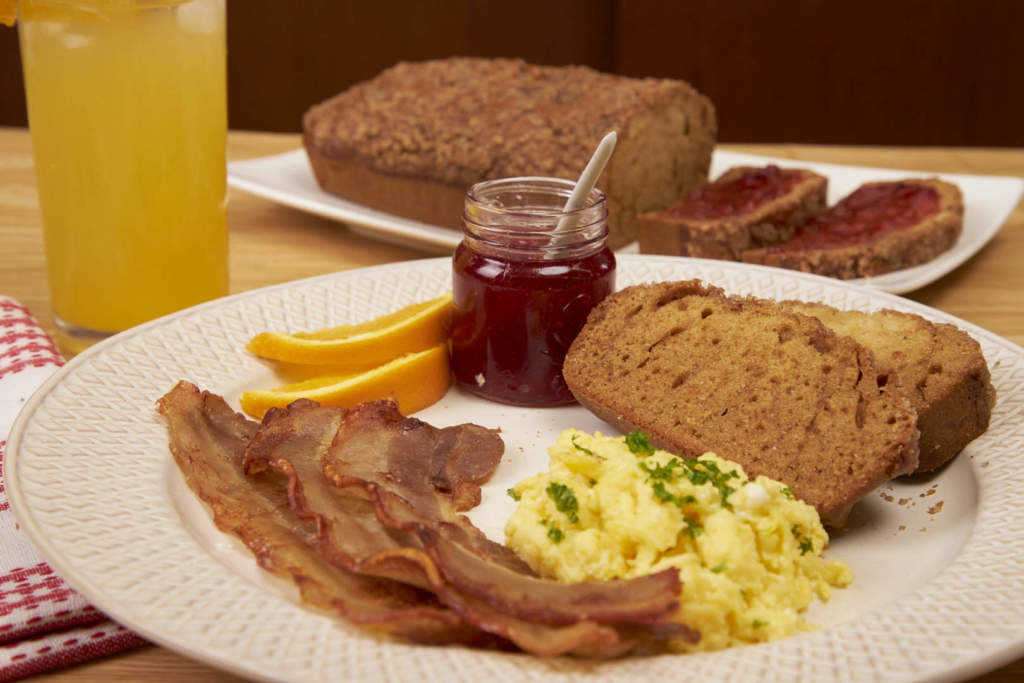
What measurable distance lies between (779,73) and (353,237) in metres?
3.95

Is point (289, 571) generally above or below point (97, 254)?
below

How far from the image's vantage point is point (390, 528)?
6.72ft

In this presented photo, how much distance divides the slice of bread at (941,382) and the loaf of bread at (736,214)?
1209 millimetres

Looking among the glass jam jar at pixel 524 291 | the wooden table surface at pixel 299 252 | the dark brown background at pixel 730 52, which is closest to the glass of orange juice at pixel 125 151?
the wooden table surface at pixel 299 252

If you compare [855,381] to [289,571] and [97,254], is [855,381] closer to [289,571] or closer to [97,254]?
[289,571]

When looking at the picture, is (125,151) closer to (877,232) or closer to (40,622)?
(40,622)

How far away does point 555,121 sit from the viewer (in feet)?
14.1

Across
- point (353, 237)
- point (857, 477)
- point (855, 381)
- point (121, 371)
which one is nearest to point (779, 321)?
point (855, 381)

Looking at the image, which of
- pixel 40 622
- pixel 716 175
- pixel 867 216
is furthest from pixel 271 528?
pixel 716 175

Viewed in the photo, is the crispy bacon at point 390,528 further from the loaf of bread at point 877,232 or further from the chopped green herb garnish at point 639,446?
the loaf of bread at point 877,232

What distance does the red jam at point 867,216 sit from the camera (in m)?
4.00

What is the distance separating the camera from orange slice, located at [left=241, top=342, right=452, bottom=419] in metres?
2.79

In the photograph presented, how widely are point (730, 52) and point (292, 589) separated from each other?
5971 millimetres

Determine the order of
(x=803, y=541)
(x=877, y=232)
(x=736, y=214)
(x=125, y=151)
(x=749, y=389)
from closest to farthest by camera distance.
Result: (x=803, y=541)
(x=749, y=389)
(x=125, y=151)
(x=877, y=232)
(x=736, y=214)
